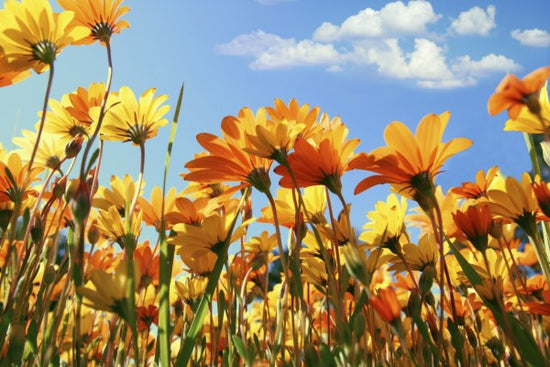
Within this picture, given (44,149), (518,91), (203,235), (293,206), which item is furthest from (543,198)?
(44,149)

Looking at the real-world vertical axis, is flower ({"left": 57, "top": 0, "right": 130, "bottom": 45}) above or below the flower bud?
above

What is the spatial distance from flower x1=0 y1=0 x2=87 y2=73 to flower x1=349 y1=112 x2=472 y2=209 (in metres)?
0.52

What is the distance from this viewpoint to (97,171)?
0.91 metres

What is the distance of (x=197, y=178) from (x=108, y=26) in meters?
0.38

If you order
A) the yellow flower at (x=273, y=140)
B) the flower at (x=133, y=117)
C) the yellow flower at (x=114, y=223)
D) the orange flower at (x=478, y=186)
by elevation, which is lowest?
the yellow flower at (x=114, y=223)

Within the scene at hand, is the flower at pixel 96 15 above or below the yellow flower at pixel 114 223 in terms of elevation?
above

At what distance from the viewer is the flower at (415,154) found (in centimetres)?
72

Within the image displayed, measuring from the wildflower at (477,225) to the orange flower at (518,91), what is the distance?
0.30 meters

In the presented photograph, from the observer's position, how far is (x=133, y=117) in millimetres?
957

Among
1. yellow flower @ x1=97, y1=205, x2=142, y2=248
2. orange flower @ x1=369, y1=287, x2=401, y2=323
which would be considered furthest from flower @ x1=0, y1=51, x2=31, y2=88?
orange flower @ x1=369, y1=287, x2=401, y2=323

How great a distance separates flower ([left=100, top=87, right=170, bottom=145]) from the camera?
37.3 inches

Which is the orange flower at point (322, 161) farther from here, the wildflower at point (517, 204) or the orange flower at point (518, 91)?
the wildflower at point (517, 204)

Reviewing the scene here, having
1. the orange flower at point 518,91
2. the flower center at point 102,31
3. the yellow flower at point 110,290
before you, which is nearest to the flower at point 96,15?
the flower center at point 102,31

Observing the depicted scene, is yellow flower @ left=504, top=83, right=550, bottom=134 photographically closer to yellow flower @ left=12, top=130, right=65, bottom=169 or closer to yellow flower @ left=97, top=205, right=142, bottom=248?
yellow flower @ left=97, top=205, right=142, bottom=248
